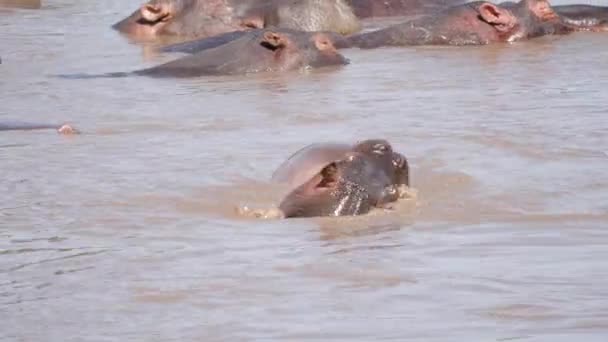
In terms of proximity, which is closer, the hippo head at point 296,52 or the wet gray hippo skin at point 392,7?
the hippo head at point 296,52

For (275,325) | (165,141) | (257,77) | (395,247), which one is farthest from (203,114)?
(275,325)

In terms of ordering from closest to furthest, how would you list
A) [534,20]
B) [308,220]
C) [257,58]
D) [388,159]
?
[308,220] → [388,159] → [257,58] → [534,20]

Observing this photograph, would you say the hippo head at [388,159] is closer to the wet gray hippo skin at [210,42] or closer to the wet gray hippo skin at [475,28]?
the wet gray hippo skin at [210,42]

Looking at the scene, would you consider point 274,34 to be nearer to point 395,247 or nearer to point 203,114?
point 203,114

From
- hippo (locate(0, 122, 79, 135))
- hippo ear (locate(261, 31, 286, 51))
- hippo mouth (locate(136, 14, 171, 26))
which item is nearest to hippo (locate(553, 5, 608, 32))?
hippo ear (locate(261, 31, 286, 51))

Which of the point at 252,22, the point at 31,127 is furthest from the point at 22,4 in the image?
the point at 31,127

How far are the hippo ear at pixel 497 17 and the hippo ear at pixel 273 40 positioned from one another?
172 cm

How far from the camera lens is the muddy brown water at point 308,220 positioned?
14.4 ft

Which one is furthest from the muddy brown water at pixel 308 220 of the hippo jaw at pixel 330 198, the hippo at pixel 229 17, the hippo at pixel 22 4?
the hippo at pixel 22 4

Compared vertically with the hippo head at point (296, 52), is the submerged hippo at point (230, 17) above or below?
below

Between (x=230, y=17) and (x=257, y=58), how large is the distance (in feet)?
7.66

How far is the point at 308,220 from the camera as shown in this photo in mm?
5848

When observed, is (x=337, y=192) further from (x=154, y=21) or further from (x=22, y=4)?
(x=22, y=4)

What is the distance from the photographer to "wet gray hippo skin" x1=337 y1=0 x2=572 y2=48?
1156cm
